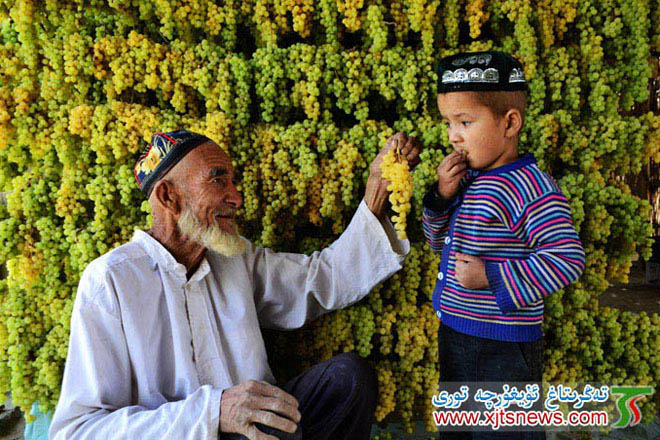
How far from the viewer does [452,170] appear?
1668 millimetres

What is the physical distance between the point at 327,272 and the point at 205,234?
57 centimetres

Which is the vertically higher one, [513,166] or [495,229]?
[513,166]

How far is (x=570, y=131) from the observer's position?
215cm

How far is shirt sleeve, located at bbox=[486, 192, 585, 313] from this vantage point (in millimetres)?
1469

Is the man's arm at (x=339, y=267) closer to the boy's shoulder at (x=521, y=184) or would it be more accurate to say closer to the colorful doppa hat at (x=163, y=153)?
the boy's shoulder at (x=521, y=184)

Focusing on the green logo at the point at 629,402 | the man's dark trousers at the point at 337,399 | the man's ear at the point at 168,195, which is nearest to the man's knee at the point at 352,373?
the man's dark trousers at the point at 337,399

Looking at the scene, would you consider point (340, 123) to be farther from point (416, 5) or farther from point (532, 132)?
point (532, 132)

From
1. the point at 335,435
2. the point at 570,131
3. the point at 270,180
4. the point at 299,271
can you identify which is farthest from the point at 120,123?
the point at 570,131

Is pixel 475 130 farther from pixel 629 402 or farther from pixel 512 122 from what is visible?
pixel 629 402

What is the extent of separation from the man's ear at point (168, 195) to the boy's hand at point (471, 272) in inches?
41.7

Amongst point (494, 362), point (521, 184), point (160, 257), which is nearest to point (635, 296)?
point (494, 362)

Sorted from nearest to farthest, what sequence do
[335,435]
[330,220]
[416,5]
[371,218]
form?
[335,435]
[371,218]
[416,5]
[330,220]

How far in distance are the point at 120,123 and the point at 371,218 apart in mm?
1224

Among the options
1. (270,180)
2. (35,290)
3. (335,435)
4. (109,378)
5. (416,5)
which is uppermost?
(416,5)
